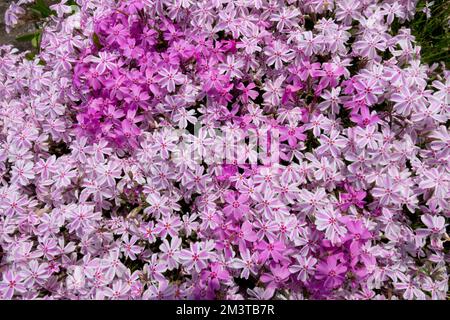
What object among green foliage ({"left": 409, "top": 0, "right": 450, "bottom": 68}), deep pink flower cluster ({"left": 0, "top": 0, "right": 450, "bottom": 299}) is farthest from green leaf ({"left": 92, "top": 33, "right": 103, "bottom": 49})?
green foliage ({"left": 409, "top": 0, "right": 450, "bottom": 68})

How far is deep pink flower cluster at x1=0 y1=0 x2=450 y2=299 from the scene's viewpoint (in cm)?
236

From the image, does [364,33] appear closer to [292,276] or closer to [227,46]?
[227,46]

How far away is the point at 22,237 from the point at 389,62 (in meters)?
2.35

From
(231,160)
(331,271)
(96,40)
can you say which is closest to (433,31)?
(231,160)

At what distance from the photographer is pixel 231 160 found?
249cm

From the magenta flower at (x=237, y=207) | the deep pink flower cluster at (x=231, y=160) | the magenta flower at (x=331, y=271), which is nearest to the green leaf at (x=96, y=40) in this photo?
the deep pink flower cluster at (x=231, y=160)

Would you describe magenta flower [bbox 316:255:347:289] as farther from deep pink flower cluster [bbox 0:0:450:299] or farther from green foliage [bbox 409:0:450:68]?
green foliage [bbox 409:0:450:68]

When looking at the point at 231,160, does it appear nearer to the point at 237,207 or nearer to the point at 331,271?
the point at 237,207

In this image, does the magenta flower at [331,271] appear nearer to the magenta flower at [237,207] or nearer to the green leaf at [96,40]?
the magenta flower at [237,207]

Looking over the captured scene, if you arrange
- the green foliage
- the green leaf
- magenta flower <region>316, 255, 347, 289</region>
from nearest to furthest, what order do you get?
magenta flower <region>316, 255, 347, 289</region> → the green leaf → the green foliage

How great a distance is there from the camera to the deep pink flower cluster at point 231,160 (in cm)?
236

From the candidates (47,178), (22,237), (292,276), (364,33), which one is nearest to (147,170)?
(47,178)
